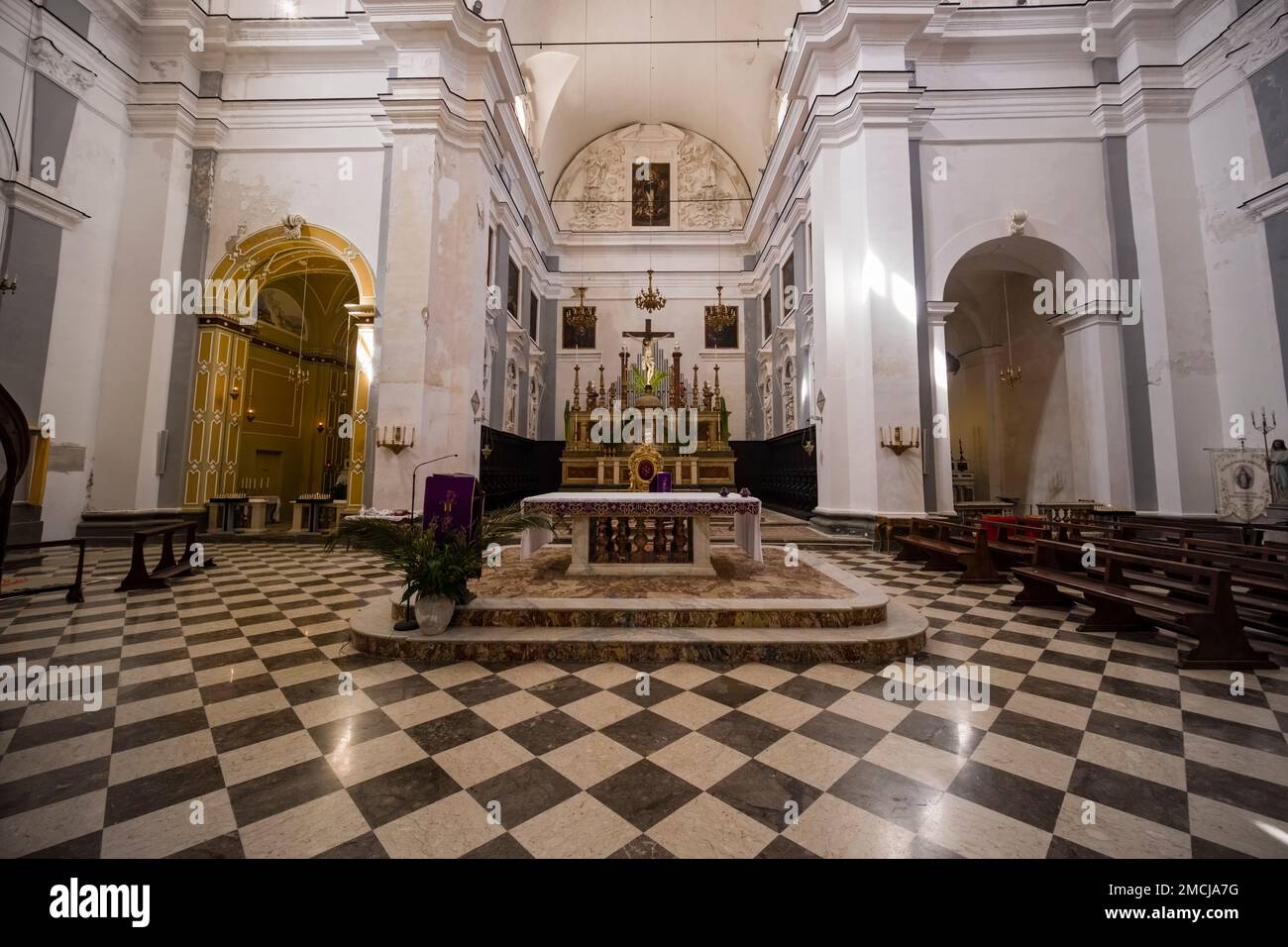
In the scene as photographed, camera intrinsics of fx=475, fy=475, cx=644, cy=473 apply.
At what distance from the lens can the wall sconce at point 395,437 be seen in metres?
7.37

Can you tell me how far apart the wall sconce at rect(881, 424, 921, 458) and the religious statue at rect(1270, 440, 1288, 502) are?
4.13 meters

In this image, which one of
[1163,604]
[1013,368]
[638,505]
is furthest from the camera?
[1013,368]

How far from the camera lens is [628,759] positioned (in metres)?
1.92

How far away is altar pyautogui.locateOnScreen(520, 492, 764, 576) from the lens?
4.25 m

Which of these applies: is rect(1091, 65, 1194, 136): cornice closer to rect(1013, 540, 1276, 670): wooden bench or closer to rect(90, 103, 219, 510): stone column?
rect(1013, 540, 1276, 670): wooden bench

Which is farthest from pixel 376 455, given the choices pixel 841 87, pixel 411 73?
pixel 841 87

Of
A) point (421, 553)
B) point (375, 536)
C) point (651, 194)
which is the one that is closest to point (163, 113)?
point (375, 536)

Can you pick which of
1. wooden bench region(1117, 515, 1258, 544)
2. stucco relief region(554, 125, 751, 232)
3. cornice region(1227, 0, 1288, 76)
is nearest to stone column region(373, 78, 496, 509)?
stucco relief region(554, 125, 751, 232)

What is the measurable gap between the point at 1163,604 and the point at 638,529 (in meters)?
3.91

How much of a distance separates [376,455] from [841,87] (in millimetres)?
9814

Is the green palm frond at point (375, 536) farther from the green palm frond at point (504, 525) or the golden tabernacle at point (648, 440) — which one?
the golden tabernacle at point (648, 440)

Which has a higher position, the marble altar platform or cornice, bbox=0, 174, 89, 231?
cornice, bbox=0, 174, 89, 231

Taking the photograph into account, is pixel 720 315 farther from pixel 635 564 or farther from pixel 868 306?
pixel 635 564
